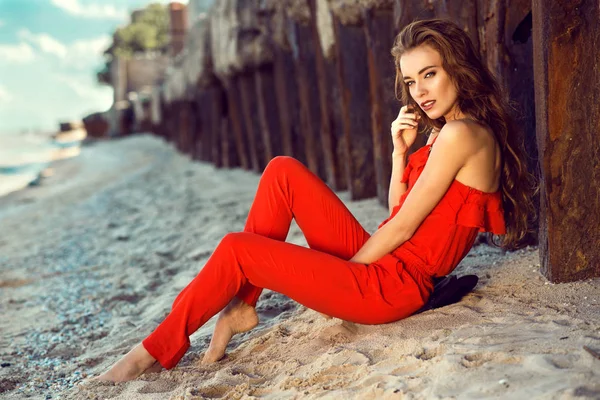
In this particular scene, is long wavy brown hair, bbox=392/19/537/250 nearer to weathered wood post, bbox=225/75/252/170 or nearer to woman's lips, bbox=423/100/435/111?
woman's lips, bbox=423/100/435/111

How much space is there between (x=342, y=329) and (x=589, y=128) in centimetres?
124

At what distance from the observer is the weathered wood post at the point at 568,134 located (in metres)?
2.72

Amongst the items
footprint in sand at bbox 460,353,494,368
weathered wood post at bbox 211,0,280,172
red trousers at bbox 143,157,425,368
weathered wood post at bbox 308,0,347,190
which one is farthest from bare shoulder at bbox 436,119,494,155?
weathered wood post at bbox 211,0,280,172

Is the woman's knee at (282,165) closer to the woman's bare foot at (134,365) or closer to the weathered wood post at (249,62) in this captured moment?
the woman's bare foot at (134,365)

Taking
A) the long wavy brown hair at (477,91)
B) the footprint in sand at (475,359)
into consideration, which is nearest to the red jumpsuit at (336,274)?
the long wavy brown hair at (477,91)

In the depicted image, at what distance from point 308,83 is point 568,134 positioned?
370 cm

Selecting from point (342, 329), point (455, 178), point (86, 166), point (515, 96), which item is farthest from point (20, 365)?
point (86, 166)

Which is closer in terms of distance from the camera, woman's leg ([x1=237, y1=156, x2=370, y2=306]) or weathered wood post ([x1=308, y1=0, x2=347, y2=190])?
woman's leg ([x1=237, y1=156, x2=370, y2=306])

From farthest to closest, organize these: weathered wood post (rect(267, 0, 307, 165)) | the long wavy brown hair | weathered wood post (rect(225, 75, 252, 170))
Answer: weathered wood post (rect(225, 75, 252, 170))
weathered wood post (rect(267, 0, 307, 165))
the long wavy brown hair

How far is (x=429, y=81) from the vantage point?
2742 mm

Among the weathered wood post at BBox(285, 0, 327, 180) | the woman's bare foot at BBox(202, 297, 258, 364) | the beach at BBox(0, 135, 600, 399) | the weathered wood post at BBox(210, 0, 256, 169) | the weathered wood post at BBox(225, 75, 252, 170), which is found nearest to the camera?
the beach at BBox(0, 135, 600, 399)

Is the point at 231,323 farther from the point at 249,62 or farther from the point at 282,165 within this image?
the point at 249,62

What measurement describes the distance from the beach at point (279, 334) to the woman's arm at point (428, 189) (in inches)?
12.1

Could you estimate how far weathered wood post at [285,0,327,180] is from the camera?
622 cm
